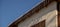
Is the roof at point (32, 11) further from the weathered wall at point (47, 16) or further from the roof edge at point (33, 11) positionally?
the weathered wall at point (47, 16)

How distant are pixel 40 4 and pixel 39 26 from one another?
811 mm

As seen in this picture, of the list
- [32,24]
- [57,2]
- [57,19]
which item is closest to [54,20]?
[57,19]

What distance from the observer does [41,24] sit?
651cm

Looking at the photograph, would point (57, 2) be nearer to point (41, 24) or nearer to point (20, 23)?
point (41, 24)

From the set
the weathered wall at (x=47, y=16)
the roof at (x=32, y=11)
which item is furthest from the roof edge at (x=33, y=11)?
the weathered wall at (x=47, y=16)

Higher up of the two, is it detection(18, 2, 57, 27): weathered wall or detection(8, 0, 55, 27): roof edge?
detection(8, 0, 55, 27): roof edge

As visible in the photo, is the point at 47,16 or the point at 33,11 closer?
the point at 47,16

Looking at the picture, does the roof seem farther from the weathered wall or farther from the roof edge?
the weathered wall

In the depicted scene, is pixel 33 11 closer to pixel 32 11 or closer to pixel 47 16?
pixel 32 11

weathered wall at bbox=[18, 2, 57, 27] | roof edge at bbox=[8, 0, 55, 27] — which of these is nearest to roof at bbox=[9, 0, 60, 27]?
roof edge at bbox=[8, 0, 55, 27]

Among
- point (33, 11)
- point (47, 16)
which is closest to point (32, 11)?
point (33, 11)

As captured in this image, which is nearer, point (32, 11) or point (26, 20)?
point (32, 11)

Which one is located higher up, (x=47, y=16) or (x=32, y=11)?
(x=32, y=11)

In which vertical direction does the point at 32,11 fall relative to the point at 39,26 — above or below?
above
